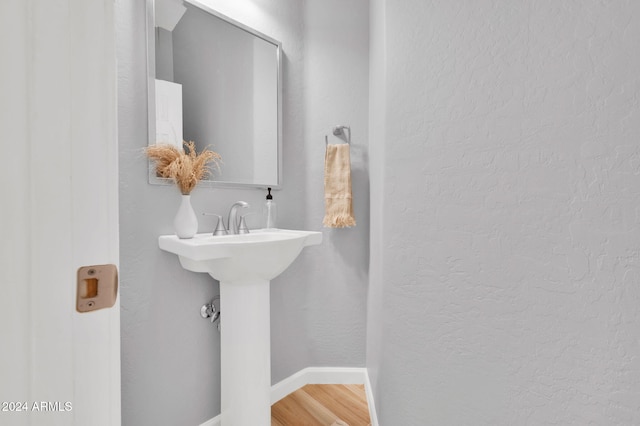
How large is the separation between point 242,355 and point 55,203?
103 cm

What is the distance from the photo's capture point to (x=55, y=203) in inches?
13.2

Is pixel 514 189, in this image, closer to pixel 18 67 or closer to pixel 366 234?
pixel 18 67

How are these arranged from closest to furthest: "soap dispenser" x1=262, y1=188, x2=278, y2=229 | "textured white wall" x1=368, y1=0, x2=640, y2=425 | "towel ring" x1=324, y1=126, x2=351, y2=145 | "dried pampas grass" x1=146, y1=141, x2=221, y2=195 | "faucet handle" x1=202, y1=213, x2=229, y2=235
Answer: "textured white wall" x1=368, y1=0, x2=640, y2=425, "dried pampas grass" x1=146, y1=141, x2=221, y2=195, "faucet handle" x1=202, y1=213, x2=229, y2=235, "soap dispenser" x1=262, y1=188, x2=278, y2=229, "towel ring" x1=324, y1=126, x2=351, y2=145

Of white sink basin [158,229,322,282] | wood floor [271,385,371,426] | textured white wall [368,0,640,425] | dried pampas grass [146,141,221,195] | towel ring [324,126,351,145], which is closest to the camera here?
textured white wall [368,0,640,425]

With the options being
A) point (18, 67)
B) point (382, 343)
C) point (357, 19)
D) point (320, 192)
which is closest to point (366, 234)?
point (320, 192)

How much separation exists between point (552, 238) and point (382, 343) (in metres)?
0.82

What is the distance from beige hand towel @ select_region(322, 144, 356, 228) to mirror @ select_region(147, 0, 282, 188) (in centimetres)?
28

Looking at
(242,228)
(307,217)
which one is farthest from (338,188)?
(242,228)

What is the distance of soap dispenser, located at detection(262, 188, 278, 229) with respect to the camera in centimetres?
153

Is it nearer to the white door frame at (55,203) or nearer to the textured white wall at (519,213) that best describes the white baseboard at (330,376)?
the textured white wall at (519,213)

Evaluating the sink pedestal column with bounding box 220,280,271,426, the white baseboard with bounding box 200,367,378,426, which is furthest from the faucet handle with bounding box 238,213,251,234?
the white baseboard with bounding box 200,367,378,426

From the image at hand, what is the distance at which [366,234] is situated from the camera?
5.57 feet

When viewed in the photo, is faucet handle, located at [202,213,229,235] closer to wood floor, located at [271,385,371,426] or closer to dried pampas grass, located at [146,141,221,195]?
dried pampas grass, located at [146,141,221,195]

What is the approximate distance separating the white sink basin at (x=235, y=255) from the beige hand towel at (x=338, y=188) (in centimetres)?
42
